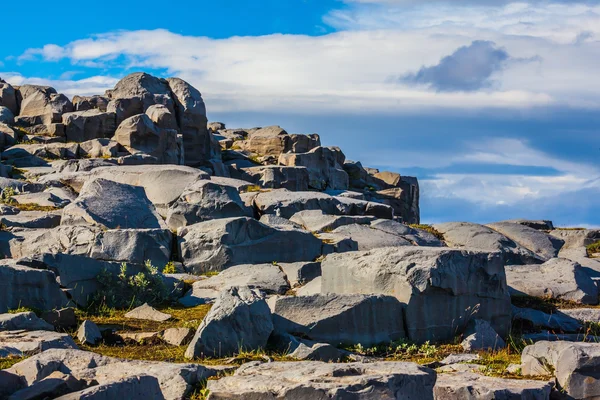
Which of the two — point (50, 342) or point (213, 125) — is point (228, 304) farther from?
point (213, 125)

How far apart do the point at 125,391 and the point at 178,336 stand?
4.88 meters

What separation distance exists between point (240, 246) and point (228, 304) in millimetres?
7527

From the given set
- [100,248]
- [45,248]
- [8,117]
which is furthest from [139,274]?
[8,117]

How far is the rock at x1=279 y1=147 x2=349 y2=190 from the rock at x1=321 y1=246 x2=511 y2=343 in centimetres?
2786

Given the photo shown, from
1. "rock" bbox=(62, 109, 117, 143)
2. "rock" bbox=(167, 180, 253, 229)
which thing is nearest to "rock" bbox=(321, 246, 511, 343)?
"rock" bbox=(167, 180, 253, 229)

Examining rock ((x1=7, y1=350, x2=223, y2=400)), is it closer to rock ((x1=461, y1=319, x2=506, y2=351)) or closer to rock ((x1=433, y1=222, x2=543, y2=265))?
rock ((x1=461, y1=319, x2=506, y2=351))

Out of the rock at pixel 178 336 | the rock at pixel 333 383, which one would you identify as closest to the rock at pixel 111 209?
the rock at pixel 178 336

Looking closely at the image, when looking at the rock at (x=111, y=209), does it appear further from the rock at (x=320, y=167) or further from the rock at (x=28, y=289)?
the rock at (x=320, y=167)

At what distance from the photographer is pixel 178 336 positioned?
1139 cm

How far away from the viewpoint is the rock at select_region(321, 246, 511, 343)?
1240 cm

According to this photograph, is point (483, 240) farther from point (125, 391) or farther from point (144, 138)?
point (144, 138)

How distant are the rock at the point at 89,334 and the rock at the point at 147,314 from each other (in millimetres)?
1834

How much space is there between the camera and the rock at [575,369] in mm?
8578

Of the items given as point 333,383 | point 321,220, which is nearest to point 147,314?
point 333,383
